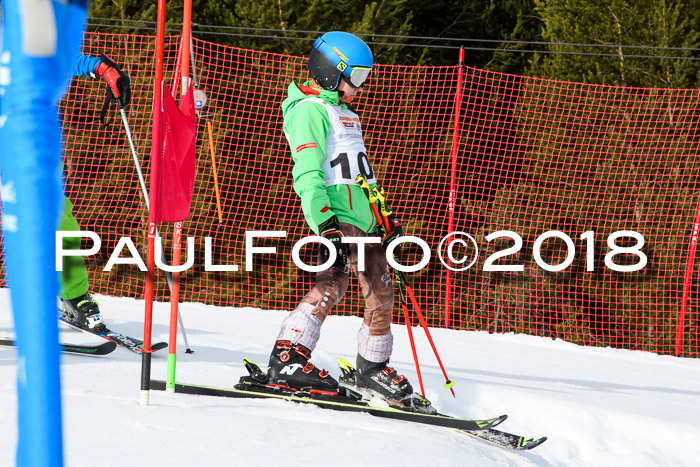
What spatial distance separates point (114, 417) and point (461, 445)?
130 centimetres

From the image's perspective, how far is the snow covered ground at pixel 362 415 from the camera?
2311mm

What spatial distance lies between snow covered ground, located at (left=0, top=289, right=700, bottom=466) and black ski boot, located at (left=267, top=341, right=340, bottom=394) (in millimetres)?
240

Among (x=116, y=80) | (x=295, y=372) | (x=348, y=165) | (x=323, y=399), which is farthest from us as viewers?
(x=116, y=80)

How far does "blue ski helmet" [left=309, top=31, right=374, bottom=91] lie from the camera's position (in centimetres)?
349

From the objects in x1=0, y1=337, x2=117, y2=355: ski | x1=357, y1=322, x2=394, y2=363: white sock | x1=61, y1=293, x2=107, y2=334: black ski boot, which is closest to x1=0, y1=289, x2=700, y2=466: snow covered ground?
x1=0, y1=337, x2=117, y2=355: ski

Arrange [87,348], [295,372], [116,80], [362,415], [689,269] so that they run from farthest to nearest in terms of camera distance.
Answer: [689,269] → [116,80] → [87,348] → [295,372] → [362,415]

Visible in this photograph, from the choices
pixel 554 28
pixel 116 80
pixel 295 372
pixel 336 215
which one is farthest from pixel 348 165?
pixel 554 28

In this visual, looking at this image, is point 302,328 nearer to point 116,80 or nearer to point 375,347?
point 375,347

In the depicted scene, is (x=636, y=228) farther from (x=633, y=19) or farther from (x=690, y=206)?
(x=633, y=19)

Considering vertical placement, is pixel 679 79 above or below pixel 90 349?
above

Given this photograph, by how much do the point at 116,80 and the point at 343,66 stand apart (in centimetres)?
130

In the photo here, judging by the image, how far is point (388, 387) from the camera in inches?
138

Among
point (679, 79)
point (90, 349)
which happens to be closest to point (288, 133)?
point (90, 349)

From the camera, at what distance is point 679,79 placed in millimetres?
9805
